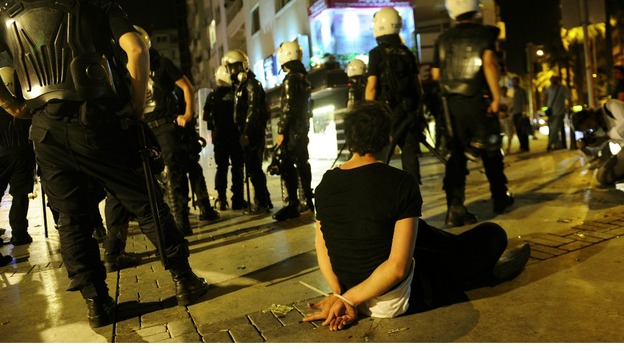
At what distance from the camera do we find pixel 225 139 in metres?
8.00

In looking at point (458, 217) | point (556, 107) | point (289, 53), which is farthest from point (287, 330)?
point (556, 107)

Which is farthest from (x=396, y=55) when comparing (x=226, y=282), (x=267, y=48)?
(x=267, y=48)

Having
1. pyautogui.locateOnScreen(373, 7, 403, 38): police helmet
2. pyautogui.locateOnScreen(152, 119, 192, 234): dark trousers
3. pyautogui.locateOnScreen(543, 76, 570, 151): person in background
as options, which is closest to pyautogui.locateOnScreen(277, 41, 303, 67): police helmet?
pyautogui.locateOnScreen(373, 7, 403, 38): police helmet

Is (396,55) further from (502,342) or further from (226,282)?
(502,342)

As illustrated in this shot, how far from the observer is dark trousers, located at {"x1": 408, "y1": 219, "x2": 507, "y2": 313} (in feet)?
9.57

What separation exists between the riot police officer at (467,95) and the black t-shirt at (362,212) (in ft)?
8.36

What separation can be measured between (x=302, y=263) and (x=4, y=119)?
3.96 m

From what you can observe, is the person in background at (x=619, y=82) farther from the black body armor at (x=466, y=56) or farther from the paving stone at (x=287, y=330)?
the paving stone at (x=287, y=330)

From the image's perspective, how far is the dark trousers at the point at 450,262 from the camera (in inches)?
115

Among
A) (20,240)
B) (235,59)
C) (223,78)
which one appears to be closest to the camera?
(20,240)

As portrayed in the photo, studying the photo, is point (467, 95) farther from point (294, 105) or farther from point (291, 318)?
point (291, 318)

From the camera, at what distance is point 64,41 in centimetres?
313

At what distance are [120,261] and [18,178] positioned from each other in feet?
7.75

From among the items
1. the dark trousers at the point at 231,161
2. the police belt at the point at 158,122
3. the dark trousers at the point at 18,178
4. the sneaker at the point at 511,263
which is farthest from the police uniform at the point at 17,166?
the sneaker at the point at 511,263
